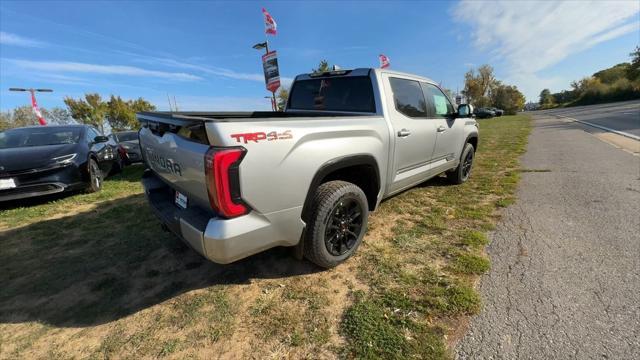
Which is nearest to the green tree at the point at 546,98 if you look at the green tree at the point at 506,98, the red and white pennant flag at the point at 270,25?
the green tree at the point at 506,98

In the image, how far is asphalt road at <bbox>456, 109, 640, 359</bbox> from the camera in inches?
72.6

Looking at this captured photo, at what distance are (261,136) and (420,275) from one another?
1.84 metres

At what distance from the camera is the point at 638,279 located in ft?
7.95

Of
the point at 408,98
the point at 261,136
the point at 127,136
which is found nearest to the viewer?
the point at 261,136

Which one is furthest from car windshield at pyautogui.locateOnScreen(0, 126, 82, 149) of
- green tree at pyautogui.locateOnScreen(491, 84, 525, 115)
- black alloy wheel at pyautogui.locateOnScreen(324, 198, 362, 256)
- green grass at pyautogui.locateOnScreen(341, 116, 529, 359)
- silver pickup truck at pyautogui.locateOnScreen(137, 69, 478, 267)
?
green tree at pyautogui.locateOnScreen(491, 84, 525, 115)

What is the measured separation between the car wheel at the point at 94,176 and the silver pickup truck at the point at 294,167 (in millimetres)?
3316

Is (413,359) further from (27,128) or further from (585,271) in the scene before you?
(27,128)

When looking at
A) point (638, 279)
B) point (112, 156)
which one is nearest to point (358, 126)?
point (638, 279)

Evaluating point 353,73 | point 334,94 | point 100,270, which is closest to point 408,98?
point 353,73

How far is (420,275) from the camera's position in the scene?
8.54 ft

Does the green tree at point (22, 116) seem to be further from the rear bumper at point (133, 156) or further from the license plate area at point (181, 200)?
the license plate area at point (181, 200)

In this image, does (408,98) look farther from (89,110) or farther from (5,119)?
(5,119)

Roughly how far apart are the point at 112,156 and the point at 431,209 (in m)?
7.07

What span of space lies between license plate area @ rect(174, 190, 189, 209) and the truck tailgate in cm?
4
